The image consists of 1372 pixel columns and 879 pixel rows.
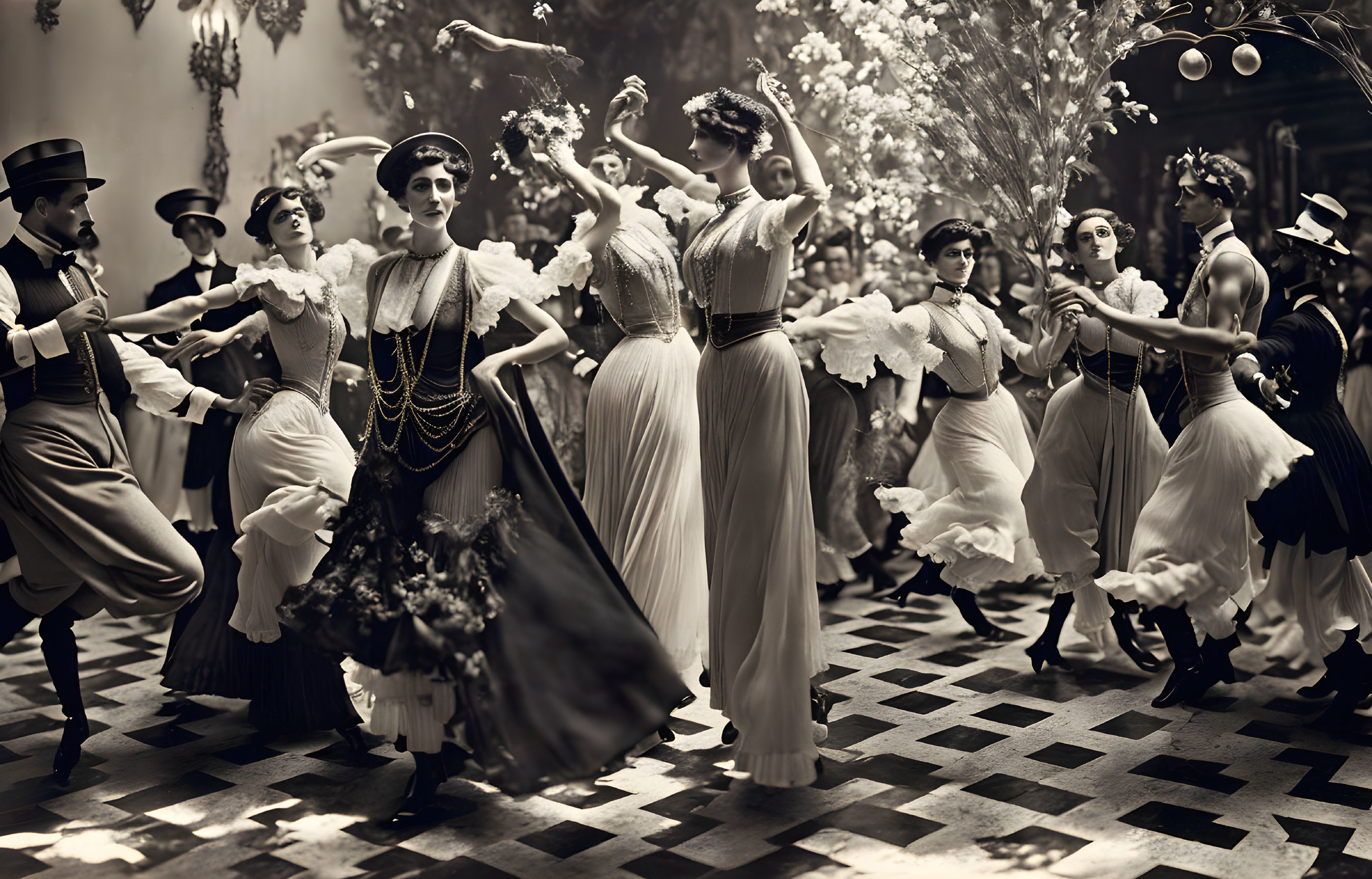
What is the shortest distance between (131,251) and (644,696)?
343cm

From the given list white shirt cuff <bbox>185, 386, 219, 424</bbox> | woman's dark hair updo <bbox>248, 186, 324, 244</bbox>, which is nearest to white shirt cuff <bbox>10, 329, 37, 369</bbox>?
white shirt cuff <bbox>185, 386, 219, 424</bbox>

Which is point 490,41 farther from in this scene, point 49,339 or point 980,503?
point 980,503

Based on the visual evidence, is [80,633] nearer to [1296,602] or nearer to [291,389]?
[291,389]

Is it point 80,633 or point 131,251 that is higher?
point 131,251

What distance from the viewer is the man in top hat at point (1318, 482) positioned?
4113mm

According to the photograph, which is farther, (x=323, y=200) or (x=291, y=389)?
(x=323, y=200)

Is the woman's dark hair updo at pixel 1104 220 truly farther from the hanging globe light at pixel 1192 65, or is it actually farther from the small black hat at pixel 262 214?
the small black hat at pixel 262 214

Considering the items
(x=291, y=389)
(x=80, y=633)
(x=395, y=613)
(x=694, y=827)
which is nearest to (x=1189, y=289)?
(x=694, y=827)

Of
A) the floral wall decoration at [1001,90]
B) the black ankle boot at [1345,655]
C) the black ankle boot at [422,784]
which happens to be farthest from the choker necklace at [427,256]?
the black ankle boot at [1345,655]

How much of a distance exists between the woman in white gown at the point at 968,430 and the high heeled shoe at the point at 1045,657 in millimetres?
350

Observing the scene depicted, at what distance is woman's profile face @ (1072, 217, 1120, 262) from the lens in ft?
15.5

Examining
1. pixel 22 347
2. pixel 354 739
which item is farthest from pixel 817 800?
pixel 22 347

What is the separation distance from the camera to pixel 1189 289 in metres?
4.26

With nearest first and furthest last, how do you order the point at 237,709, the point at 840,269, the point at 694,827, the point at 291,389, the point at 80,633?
1. the point at 694,827
2. the point at 291,389
3. the point at 237,709
4. the point at 80,633
5. the point at 840,269
